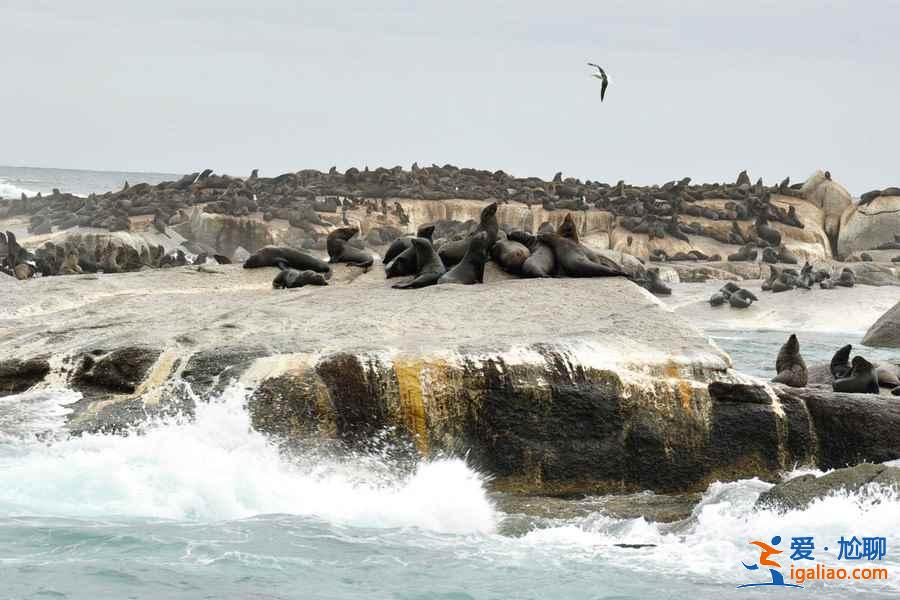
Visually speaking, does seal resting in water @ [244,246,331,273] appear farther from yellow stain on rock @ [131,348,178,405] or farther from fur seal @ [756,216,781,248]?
fur seal @ [756,216,781,248]

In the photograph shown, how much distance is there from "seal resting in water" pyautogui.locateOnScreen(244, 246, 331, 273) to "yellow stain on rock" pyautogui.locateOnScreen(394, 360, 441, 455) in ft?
16.1

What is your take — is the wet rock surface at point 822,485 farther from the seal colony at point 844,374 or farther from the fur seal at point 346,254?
the fur seal at point 346,254

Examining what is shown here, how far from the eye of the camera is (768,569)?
6395 mm

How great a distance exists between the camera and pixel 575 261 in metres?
11.6

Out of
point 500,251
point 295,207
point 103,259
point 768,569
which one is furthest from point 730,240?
point 768,569

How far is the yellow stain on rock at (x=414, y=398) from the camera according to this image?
779cm

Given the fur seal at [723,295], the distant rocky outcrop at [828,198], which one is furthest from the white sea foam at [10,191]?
the fur seal at [723,295]

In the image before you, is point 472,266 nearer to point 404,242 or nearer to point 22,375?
point 404,242

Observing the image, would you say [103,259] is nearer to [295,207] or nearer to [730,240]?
[295,207]

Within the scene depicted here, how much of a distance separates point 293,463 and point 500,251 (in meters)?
4.64

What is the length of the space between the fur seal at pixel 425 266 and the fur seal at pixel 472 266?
0.11 m

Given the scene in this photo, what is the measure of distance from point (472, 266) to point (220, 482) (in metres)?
4.35

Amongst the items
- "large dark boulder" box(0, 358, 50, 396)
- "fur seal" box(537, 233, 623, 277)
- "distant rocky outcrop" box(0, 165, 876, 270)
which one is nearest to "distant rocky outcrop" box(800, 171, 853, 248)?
"distant rocky outcrop" box(0, 165, 876, 270)

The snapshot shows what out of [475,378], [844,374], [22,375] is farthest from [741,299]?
[22,375]
